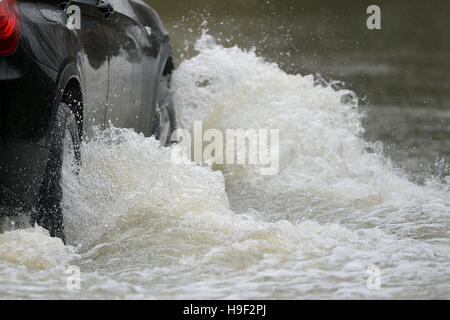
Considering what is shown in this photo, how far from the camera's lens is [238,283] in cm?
363

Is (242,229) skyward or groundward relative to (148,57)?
groundward

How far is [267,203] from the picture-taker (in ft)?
19.4

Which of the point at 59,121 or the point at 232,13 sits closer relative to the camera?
the point at 59,121

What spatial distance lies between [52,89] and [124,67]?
1519 mm

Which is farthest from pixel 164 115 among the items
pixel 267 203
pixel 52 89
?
pixel 52 89

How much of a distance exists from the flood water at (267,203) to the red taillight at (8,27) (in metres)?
0.84

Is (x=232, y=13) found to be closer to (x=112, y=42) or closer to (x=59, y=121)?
(x=112, y=42)

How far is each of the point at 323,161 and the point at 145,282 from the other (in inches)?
136
